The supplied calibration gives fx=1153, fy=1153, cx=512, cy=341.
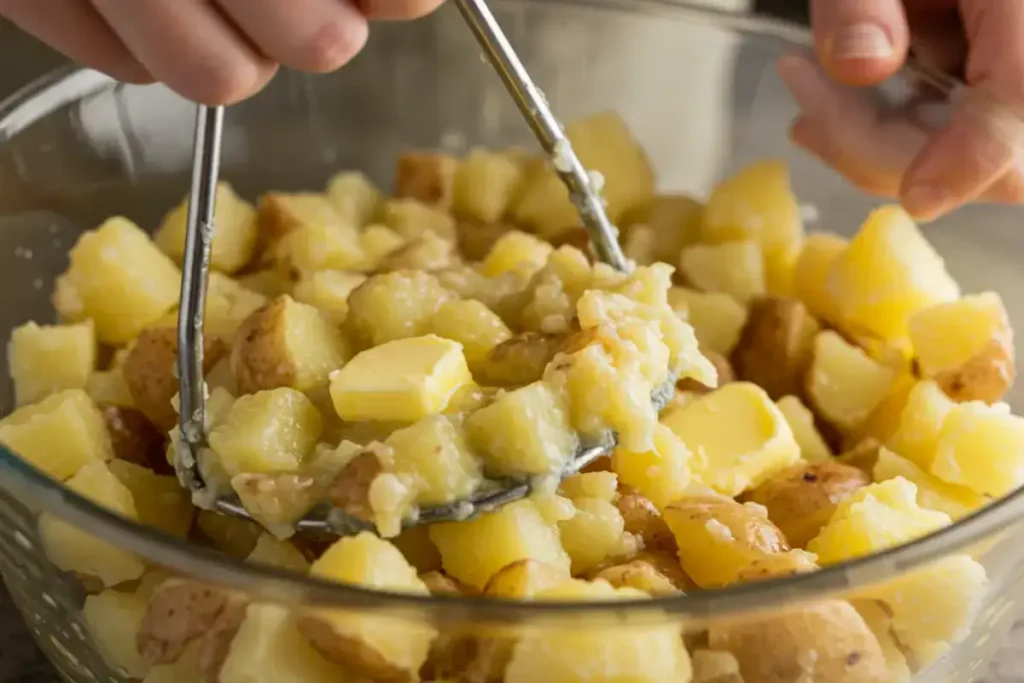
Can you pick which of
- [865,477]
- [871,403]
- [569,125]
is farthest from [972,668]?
[569,125]

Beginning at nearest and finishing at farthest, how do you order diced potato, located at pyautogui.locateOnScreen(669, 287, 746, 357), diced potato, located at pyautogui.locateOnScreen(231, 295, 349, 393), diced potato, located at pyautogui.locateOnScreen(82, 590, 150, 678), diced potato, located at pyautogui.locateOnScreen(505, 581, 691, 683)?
diced potato, located at pyautogui.locateOnScreen(505, 581, 691, 683) → diced potato, located at pyautogui.locateOnScreen(82, 590, 150, 678) → diced potato, located at pyautogui.locateOnScreen(231, 295, 349, 393) → diced potato, located at pyautogui.locateOnScreen(669, 287, 746, 357)

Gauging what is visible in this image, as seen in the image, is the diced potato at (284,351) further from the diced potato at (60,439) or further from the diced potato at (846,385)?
the diced potato at (846,385)

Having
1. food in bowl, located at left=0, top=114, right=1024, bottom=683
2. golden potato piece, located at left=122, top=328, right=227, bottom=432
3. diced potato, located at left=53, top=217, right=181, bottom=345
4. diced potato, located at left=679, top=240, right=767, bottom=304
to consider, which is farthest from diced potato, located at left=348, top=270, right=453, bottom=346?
diced potato, located at left=679, top=240, right=767, bottom=304

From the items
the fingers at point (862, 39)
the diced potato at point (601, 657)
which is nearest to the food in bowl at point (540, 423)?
the diced potato at point (601, 657)

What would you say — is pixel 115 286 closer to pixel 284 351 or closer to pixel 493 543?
pixel 284 351

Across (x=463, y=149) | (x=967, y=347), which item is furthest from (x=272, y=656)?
(x=463, y=149)

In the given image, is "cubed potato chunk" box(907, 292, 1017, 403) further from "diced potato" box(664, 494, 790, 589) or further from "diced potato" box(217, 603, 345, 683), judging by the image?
"diced potato" box(217, 603, 345, 683)

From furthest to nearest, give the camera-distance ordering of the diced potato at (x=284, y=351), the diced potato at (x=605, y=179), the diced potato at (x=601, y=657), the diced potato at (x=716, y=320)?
the diced potato at (x=605, y=179) → the diced potato at (x=716, y=320) → the diced potato at (x=284, y=351) → the diced potato at (x=601, y=657)
